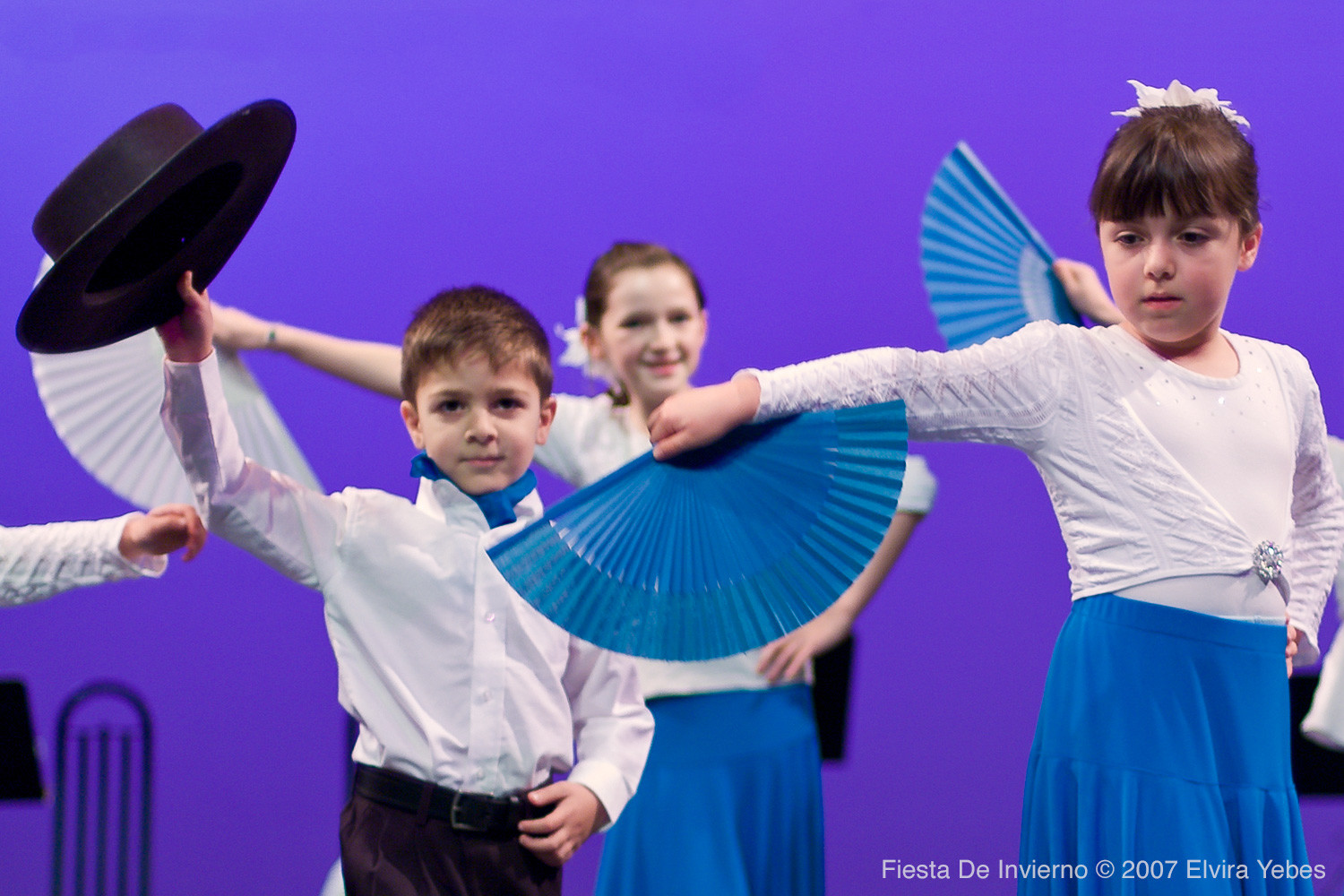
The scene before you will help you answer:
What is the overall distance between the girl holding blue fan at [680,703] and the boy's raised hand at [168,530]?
1.51 feet

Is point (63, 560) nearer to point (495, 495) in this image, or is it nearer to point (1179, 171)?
point (495, 495)

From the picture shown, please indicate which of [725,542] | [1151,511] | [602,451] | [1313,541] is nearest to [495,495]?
[725,542]

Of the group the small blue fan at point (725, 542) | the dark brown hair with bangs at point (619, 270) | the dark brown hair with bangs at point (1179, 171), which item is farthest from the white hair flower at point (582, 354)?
the dark brown hair with bangs at point (1179, 171)

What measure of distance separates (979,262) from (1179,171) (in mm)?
616

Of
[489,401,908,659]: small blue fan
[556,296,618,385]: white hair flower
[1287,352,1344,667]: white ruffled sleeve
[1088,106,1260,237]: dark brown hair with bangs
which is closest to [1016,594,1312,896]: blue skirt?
[1287,352,1344,667]: white ruffled sleeve

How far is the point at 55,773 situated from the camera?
259cm

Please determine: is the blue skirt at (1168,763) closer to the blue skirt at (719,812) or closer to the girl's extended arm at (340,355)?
the blue skirt at (719,812)

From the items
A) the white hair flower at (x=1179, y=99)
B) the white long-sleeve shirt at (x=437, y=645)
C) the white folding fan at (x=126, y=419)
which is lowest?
the white long-sleeve shirt at (x=437, y=645)

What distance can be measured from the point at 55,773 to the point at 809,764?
1.62 m

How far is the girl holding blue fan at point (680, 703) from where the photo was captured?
193cm

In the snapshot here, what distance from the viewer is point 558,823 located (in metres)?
1.45

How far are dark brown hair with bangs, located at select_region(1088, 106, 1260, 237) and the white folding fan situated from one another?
1.18m

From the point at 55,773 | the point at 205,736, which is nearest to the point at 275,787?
the point at 205,736

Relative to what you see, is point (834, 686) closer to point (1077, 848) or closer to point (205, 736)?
point (1077, 848)
